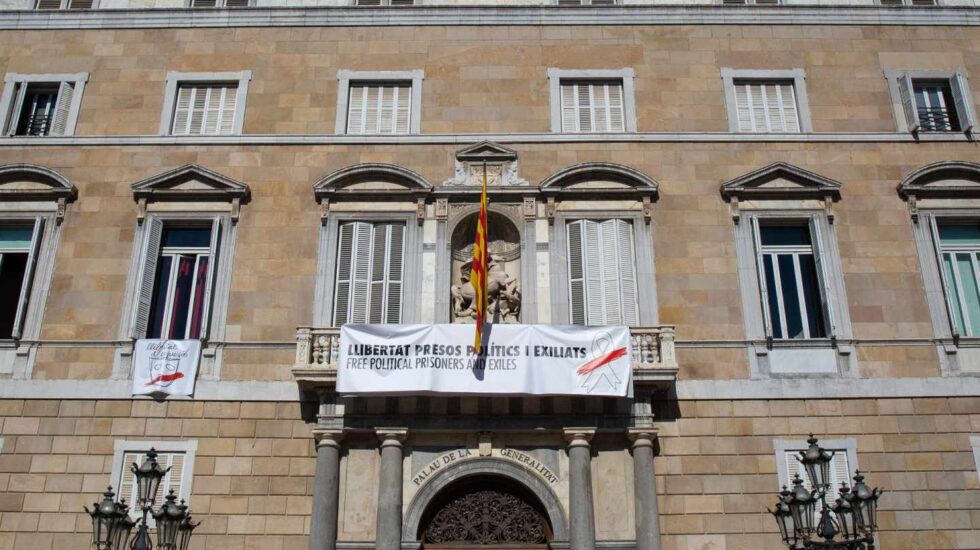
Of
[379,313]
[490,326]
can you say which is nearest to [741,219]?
[490,326]

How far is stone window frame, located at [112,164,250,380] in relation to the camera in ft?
60.1

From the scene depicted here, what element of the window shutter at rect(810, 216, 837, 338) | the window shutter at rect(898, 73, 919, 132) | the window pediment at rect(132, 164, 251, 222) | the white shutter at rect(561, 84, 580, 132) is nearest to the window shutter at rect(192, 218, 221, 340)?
the window pediment at rect(132, 164, 251, 222)

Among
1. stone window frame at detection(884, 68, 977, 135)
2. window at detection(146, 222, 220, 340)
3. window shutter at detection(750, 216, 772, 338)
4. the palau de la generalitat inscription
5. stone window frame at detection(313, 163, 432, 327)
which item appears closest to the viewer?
the palau de la generalitat inscription

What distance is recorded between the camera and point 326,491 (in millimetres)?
16359

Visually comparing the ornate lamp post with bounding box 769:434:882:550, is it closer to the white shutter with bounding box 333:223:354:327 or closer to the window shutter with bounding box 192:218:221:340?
the white shutter with bounding box 333:223:354:327

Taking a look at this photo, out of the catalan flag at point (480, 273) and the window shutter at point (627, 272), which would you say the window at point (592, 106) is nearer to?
the window shutter at point (627, 272)

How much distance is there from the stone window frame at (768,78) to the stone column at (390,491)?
9.70 meters

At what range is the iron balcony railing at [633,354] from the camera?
1677 centimetres

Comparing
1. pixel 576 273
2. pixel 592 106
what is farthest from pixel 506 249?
pixel 592 106

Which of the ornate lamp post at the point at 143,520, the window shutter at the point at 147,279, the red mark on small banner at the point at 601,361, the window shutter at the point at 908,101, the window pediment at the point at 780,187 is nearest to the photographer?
the ornate lamp post at the point at 143,520

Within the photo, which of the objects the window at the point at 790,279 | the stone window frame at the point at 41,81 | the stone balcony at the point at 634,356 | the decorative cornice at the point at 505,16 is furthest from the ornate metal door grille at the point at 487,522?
the stone window frame at the point at 41,81

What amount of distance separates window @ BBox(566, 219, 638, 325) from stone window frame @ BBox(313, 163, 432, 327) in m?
3.03

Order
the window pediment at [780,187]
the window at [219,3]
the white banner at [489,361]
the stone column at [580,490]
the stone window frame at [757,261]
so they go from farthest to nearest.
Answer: the window at [219,3], the window pediment at [780,187], the stone window frame at [757,261], the white banner at [489,361], the stone column at [580,490]

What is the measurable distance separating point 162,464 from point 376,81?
29.7 feet
